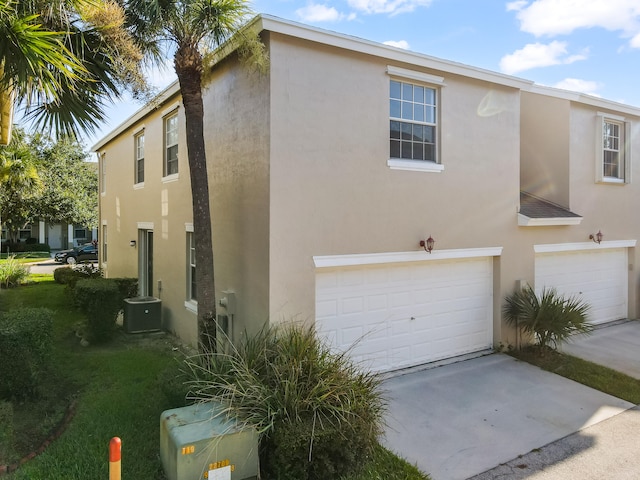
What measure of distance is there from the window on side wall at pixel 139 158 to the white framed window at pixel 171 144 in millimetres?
2563

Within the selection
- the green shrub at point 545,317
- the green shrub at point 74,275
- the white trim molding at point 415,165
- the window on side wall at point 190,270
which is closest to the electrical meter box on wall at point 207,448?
the white trim molding at point 415,165

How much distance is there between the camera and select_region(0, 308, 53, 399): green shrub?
249 inches

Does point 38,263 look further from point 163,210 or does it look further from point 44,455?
point 44,455

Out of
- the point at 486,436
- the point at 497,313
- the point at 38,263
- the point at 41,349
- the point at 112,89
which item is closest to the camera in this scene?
the point at 486,436

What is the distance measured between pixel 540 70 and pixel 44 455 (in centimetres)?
1235

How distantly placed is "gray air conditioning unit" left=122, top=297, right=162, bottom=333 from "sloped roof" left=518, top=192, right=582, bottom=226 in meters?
8.89

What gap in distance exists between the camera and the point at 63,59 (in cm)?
588

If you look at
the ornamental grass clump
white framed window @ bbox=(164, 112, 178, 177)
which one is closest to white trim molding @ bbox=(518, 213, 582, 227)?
the ornamental grass clump

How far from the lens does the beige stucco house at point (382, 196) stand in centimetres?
732

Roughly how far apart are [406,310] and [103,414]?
544cm

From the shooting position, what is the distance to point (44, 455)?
17.0 feet

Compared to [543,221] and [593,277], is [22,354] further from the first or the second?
[593,277]

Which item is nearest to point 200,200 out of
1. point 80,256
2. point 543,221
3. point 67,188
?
point 543,221

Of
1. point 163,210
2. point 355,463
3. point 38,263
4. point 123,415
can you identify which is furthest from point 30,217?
point 355,463
